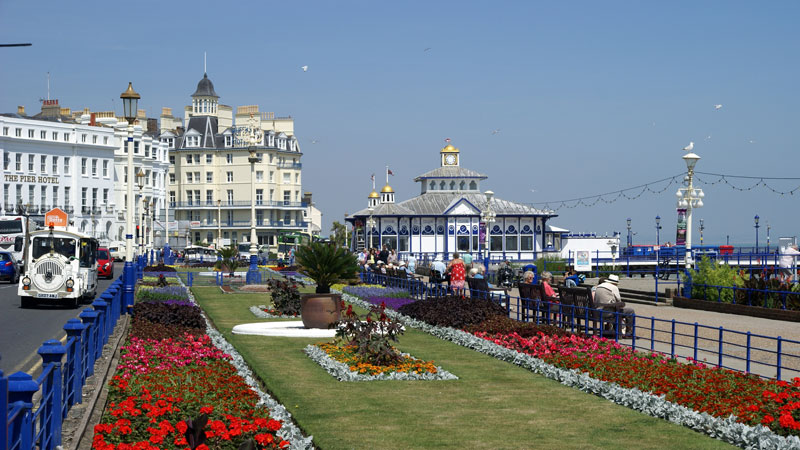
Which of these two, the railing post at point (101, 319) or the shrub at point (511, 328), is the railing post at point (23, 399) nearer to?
the railing post at point (101, 319)

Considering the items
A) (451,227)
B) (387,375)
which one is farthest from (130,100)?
(451,227)

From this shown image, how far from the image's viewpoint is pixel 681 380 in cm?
1317

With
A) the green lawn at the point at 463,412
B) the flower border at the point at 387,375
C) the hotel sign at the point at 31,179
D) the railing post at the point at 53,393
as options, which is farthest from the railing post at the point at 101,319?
the hotel sign at the point at 31,179

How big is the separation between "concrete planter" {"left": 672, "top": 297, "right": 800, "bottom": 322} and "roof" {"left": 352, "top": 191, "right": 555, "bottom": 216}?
4602 centimetres

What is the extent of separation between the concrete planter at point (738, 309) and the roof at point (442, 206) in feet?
151

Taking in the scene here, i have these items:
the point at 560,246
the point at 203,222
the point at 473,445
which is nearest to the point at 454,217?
the point at 560,246

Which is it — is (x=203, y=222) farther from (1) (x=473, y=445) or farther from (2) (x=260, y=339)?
(1) (x=473, y=445)

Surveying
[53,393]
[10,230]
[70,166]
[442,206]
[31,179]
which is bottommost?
[53,393]

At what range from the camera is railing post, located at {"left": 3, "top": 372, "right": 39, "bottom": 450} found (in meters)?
6.60

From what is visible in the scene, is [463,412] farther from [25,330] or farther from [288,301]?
[288,301]

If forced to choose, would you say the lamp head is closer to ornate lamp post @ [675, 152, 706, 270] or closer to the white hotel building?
ornate lamp post @ [675, 152, 706, 270]

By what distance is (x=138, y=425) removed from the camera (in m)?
9.83

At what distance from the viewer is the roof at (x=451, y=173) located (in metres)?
81.4

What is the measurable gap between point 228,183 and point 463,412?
113 metres
